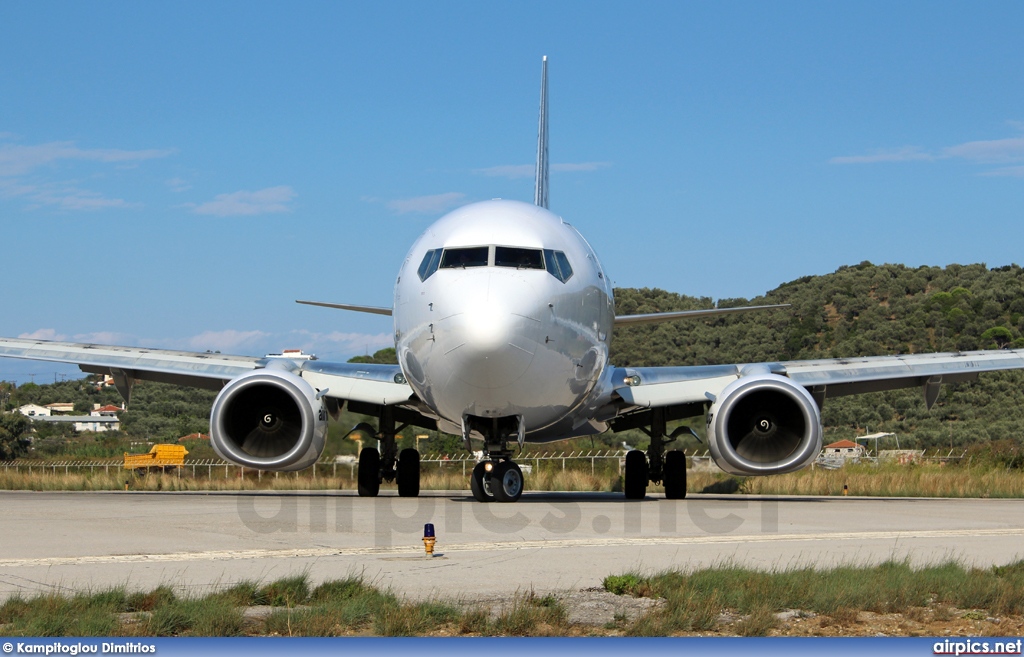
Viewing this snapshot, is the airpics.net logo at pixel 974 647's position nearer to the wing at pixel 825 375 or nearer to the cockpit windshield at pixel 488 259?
the cockpit windshield at pixel 488 259

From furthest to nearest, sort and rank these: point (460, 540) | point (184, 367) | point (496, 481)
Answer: point (184, 367)
point (496, 481)
point (460, 540)

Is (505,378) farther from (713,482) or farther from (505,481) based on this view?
(713,482)

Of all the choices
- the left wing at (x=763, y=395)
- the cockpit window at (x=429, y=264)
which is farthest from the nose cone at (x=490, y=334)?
the left wing at (x=763, y=395)

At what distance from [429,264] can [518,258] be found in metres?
1.19

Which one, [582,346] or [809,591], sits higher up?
[582,346]

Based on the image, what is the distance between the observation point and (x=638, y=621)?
658 cm

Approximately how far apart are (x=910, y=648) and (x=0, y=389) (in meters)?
77.4

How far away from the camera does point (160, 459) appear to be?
Answer: 34750 millimetres

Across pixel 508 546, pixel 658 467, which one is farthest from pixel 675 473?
pixel 508 546

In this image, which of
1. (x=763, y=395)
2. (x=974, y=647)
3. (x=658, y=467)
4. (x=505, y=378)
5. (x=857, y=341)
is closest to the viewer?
(x=974, y=647)

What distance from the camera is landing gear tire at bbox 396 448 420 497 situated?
20562 mm

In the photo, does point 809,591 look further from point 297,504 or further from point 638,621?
point 297,504

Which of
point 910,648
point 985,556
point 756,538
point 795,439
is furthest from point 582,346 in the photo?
point 910,648

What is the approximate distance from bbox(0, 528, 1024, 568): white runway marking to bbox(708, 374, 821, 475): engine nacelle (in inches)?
186
